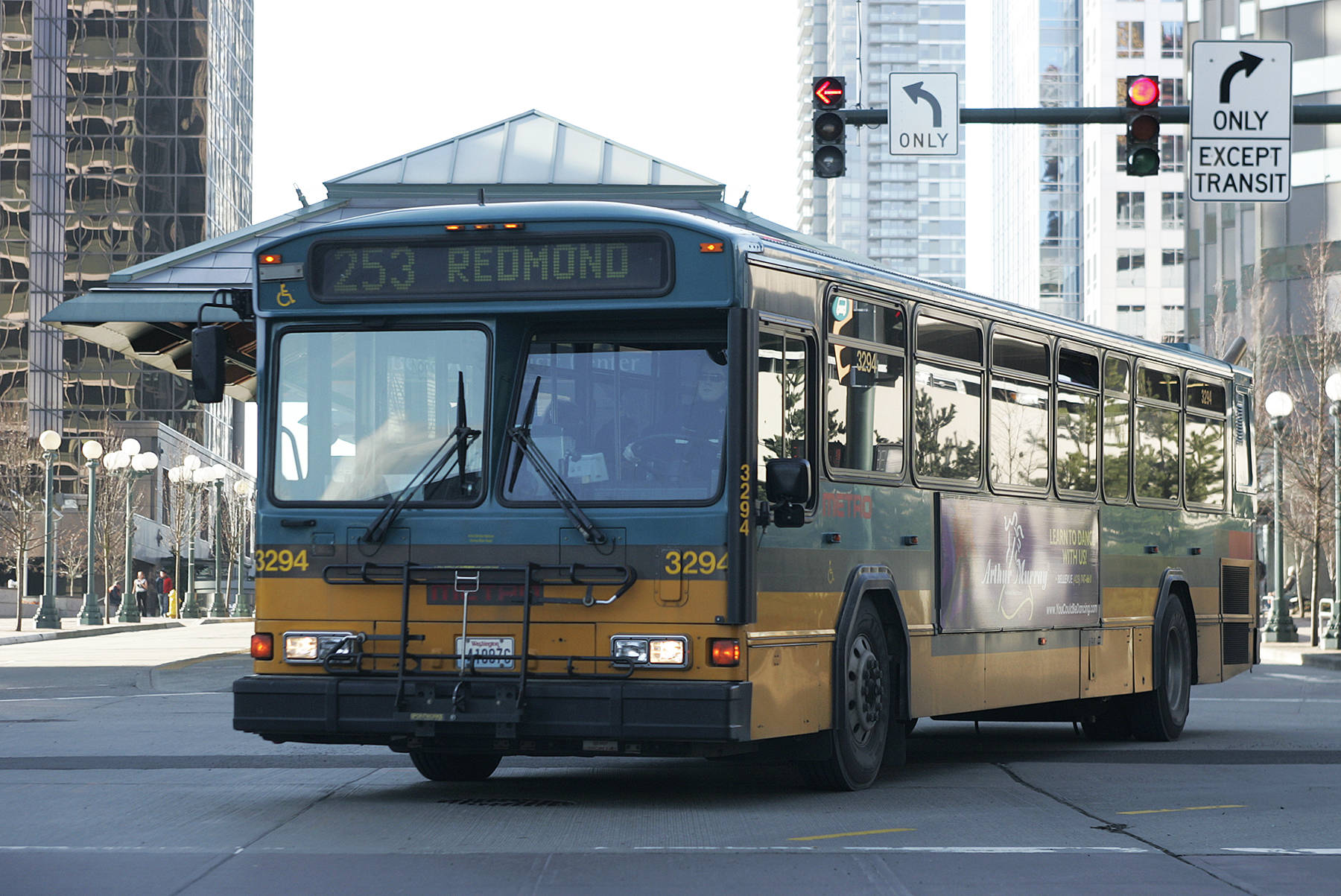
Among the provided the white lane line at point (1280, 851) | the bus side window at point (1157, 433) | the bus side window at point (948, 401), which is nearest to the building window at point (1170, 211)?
the bus side window at point (1157, 433)

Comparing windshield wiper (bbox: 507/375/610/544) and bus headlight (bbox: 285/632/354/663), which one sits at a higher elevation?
windshield wiper (bbox: 507/375/610/544)

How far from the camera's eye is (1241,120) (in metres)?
17.3

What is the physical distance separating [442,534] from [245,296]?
1.93 meters

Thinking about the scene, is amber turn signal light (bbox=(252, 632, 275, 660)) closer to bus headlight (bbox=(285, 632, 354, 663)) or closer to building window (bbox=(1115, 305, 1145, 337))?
bus headlight (bbox=(285, 632, 354, 663))

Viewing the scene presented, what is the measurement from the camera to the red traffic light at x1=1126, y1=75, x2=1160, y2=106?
17.0 meters

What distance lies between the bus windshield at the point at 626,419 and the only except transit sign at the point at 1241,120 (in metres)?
8.98

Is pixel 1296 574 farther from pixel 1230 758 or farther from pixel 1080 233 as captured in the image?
pixel 1080 233

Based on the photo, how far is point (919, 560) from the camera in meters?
11.7

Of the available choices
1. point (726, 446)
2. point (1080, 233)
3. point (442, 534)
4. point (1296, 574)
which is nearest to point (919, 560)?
point (726, 446)

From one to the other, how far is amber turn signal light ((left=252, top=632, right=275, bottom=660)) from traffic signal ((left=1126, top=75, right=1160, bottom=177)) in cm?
986

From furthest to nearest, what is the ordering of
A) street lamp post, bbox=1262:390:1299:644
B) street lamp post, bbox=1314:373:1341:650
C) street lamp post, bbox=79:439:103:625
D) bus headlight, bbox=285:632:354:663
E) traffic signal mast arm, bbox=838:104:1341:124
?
street lamp post, bbox=79:439:103:625
street lamp post, bbox=1262:390:1299:644
street lamp post, bbox=1314:373:1341:650
traffic signal mast arm, bbox=838:104:1341:124
bus headlight, bbox=285:632:354:663

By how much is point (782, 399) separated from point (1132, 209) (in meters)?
109

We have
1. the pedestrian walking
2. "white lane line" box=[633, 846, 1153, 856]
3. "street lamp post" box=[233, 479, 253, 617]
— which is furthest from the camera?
"street lamp post" box=[233, 479, 253, 617]

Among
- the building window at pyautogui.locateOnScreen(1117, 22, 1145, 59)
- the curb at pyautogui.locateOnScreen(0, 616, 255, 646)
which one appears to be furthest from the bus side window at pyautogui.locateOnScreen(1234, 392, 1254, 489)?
the building window at pyautogui.locateOnScreen(1117, 22, 1145, 59)
